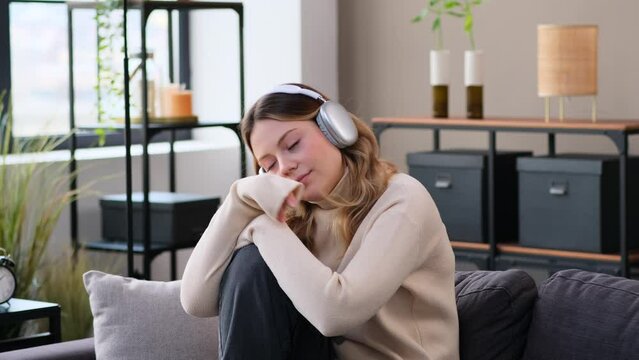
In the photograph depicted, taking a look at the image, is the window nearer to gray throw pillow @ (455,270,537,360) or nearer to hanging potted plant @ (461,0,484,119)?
hanging potted plant @ (461,0,484,119)

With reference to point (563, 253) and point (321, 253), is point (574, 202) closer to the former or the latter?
point (563, 253)

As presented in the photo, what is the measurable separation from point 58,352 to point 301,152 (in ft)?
2.66

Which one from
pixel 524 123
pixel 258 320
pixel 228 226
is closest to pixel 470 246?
pixel 524 123

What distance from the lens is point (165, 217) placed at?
15.1 ft

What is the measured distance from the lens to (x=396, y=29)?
5.36 metres

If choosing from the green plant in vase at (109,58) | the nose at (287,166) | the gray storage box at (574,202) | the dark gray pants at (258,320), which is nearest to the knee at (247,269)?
the dark gray pants at (258,320)

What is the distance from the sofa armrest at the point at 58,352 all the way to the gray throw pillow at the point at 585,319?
1.06 meters

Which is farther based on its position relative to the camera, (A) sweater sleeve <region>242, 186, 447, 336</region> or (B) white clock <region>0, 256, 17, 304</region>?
(B) white clock <region>0, 256, 17, 304</region>

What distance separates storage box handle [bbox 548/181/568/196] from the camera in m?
4.08

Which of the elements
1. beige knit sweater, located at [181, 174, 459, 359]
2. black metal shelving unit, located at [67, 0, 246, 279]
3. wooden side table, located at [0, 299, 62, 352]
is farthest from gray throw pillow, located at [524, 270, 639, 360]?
black metal shelving unit, located at [67, 0, 246, 279]

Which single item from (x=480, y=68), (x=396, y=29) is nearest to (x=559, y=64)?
(x=480, y=68)

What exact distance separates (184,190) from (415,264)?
320cm

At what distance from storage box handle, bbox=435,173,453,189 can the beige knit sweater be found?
202 centimetres

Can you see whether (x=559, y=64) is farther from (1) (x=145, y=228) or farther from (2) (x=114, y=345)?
(2) (x=114, y=345)
